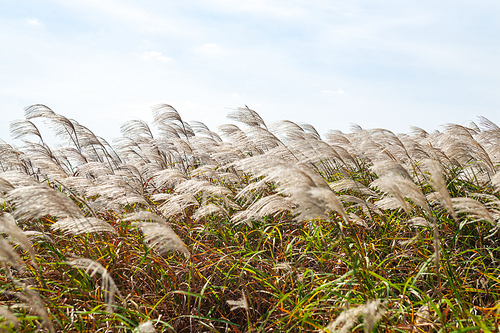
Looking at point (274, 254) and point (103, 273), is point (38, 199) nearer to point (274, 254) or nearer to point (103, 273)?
point (103, 273)

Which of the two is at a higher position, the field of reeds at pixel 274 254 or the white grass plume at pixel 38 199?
the white grass plume at pixel 38 199

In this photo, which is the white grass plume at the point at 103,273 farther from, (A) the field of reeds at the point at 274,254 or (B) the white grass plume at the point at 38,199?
(B) the white grass plume at the point at 38,199

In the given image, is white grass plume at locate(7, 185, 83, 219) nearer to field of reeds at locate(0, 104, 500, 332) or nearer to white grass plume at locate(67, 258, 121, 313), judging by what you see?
field of reeds at locate(0, 104, 500, 332)

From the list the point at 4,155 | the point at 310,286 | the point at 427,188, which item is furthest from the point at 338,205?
the point at 4,155

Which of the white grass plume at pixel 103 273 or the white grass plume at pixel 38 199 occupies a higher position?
the white grass plume at pixel 38 199

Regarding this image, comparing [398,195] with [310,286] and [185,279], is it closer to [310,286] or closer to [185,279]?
[310,286]

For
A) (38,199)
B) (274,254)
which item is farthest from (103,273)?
(274,254)

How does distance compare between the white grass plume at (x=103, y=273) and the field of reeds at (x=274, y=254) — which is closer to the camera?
the white grass plume at (x=103, y=273)

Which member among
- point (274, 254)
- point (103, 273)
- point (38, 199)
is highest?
point (38, 199)

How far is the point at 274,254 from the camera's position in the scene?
323 centimetres

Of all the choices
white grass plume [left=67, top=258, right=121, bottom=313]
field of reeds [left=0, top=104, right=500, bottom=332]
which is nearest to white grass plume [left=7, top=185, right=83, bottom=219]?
field of reeds [left=0, top=104, right=500, bottom=332]

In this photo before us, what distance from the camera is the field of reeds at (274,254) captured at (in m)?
1.96

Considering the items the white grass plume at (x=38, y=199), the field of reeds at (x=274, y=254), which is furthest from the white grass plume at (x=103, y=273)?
the white grass plume at (x=38, y=199)

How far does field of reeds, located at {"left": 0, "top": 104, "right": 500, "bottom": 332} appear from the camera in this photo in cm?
196
